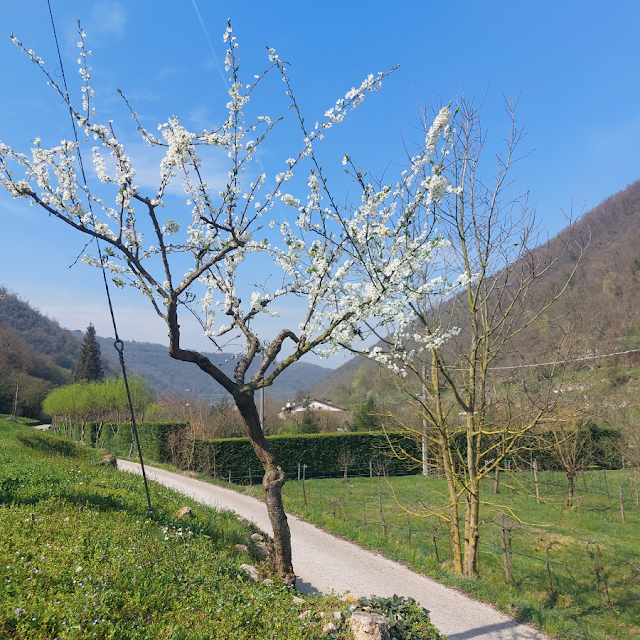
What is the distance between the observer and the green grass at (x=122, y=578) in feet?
11.0

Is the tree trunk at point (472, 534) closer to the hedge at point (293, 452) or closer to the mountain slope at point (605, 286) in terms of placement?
the mountain slope at point (605, 286)

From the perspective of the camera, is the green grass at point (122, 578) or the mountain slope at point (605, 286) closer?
the green grass at point (122, 578)

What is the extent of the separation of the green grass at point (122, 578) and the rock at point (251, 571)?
102 millimetres

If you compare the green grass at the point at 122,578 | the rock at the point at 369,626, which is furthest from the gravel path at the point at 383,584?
the rock at the point at 369,626

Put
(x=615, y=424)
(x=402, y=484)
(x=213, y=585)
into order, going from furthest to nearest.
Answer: (x=402, y=484)
(x=615, y=424)
(x=213, y=585)

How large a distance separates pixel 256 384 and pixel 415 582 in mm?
4386

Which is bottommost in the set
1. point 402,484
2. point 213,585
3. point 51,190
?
point 402,484

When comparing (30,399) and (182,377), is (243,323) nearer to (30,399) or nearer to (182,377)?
(30,399)

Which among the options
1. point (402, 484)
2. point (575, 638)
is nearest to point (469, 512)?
point (575, 638)

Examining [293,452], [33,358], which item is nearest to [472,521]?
[293,452]

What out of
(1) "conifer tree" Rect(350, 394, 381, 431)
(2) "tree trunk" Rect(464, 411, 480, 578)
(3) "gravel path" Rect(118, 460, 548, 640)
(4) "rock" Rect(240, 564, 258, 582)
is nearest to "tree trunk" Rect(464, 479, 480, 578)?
(2) "tree trunk" Rect(464, 411, 480, 578)

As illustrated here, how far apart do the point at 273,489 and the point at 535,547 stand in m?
8.32

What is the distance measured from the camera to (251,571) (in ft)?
18.3

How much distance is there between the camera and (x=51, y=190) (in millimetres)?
4562
